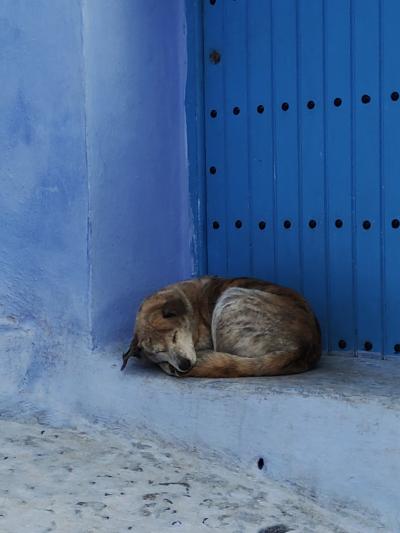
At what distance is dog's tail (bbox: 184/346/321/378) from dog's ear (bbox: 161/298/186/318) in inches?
12.5

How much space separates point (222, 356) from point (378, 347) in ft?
2.87

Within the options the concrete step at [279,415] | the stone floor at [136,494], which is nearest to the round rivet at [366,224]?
the concrete step at [279,415]

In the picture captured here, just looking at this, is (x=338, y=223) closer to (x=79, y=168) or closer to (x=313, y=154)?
(x=313, y=154)

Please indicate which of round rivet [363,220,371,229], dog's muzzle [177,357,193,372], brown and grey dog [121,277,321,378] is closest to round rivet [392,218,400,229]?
round rivet [363,220,371,229]

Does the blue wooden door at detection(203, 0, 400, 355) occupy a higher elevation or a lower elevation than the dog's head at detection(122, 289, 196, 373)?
higher

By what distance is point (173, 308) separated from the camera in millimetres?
4492

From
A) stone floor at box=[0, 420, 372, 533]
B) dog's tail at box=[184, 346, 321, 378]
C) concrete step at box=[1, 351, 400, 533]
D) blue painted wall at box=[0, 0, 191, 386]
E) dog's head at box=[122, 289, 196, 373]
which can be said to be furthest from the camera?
blue painted wall at box=[0, 0, 191, 386]

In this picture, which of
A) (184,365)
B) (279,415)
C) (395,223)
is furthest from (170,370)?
(395,223)

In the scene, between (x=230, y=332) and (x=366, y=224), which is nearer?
(x=230, y=332)

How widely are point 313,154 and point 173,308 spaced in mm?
1143

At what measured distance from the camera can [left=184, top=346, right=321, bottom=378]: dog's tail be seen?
413 cm

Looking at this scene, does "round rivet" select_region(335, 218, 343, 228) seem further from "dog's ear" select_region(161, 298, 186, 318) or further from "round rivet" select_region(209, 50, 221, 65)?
"round rivet" select_region(209, 50, 221, 65)

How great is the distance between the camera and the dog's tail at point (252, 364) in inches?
163

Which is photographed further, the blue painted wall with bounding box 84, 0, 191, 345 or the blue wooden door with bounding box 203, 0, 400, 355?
the blue painted wall with bounding box 84, 0, 191, 345
